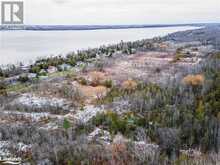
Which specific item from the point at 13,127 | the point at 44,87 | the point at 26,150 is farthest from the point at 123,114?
the point at 44,87

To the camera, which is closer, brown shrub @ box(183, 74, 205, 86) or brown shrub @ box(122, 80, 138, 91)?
brown shrub @ box(183, 74, 205, 86)

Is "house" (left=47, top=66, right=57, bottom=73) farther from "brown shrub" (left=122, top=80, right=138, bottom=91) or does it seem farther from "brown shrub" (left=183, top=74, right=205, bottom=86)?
"brown shrub" (left=183, top=74, right=205, bottom=86)

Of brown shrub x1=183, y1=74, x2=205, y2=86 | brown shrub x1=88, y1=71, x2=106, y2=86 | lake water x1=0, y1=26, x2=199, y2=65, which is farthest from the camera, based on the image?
lake water x1=0, y1=26, x2=199, y2=65

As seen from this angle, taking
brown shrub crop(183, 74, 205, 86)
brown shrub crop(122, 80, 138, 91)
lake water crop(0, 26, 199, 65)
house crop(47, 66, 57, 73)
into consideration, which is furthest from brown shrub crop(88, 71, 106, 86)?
lake water crop(0, 26, 199, 65)

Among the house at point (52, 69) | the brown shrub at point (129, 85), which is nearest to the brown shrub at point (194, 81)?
the brown shrub at point (129, 85)

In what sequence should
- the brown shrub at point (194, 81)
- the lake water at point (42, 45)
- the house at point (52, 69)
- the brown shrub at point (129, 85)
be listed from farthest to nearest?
the lake water at point (42, 45)
the house at point (52, 69)
the brown shrub at point (129, 85)
the brown shrub at point (194, 81)

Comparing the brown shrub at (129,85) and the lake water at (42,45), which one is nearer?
the brown shrub at (129,85)

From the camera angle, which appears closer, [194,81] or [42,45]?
[194,81]

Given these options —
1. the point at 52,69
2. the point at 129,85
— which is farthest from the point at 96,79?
the point at 52,69

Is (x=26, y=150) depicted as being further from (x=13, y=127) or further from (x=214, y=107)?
(x=214, y=107)

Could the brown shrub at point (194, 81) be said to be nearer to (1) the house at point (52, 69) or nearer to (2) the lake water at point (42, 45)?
(1) the house at point (52, 69)

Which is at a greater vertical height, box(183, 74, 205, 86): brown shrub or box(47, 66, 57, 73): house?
box(183, 74, 205, 86): brown shrub

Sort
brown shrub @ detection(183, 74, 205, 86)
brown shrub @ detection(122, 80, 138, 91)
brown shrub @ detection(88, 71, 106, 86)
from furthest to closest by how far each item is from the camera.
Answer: brown shrub @ detection(88, 71, 106, 86) → brown shrub @ detection(122, 80, 138, 91) → brown shrub @ detection(183, 74, 205, 86)

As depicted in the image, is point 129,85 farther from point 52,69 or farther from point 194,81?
point 52,69
